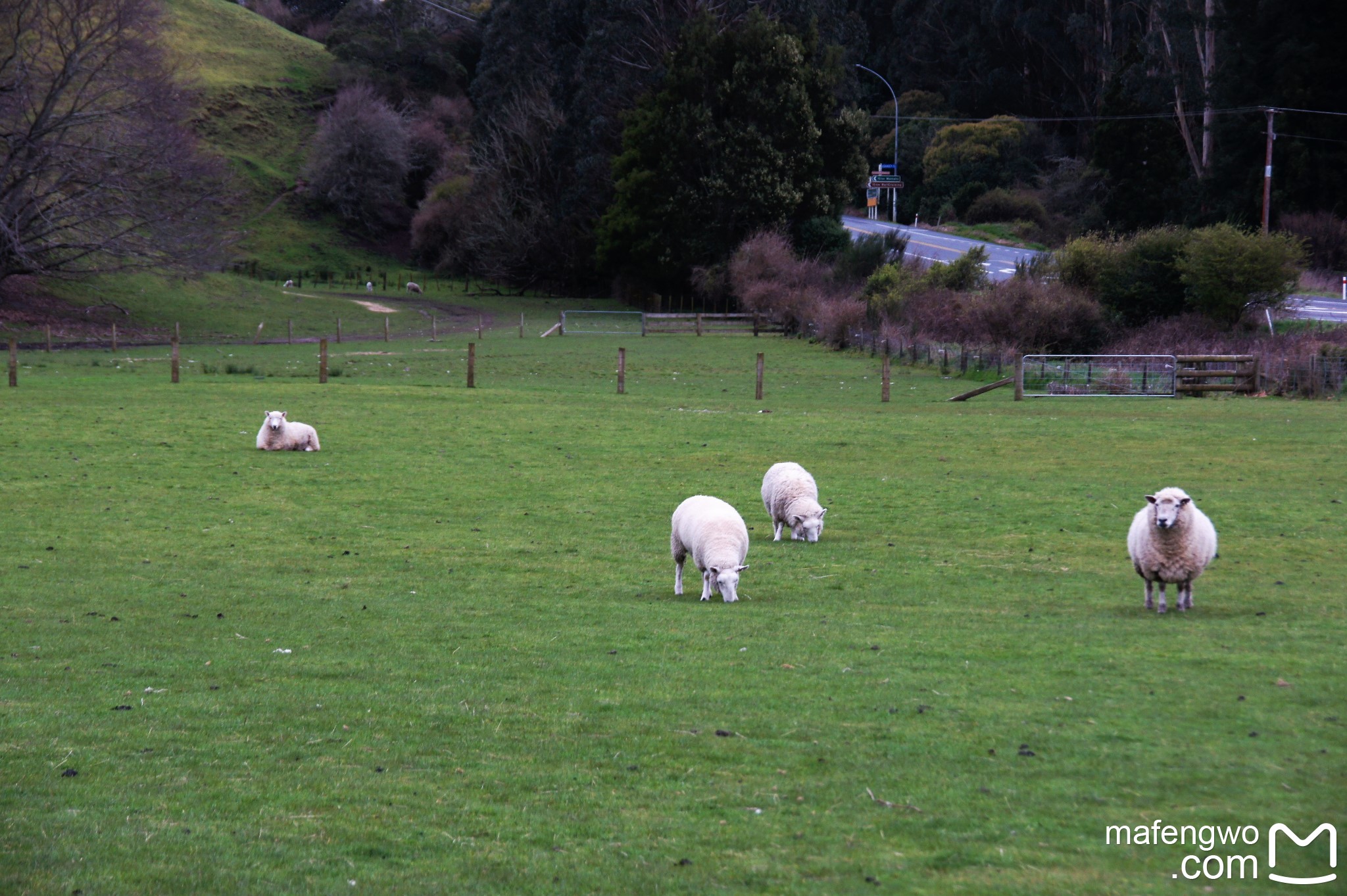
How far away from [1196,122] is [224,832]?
90.1 metres

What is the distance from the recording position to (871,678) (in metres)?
10.2

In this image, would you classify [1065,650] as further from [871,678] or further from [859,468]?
[859,468]

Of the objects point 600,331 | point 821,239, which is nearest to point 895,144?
point 821,239

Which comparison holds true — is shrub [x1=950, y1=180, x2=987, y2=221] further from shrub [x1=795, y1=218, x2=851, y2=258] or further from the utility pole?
the utility pole

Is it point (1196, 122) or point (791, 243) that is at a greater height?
point (1196, 122)

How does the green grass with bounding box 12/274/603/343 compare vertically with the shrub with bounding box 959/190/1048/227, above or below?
below

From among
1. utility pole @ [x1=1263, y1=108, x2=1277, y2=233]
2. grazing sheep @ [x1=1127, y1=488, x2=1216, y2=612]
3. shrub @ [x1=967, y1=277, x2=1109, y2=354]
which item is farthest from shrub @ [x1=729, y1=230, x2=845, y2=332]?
grazing sheep @ [x1=1127, y1=488, x2=1216, y2=612]

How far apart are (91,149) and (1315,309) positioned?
58222mm

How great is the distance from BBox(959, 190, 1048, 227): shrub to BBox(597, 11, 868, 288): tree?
1729 cm

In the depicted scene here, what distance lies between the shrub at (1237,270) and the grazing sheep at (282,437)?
35.1 meters

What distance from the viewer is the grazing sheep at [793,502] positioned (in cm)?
1773

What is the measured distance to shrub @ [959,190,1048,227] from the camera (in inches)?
3799

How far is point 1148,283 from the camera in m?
50.5

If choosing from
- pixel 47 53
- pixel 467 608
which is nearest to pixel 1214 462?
pixel 467 608
